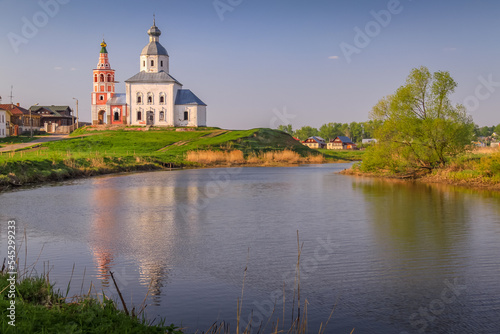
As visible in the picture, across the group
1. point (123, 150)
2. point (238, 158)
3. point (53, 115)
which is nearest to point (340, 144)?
point (53, 115)

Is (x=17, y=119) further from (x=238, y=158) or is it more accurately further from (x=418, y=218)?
(x=418, y=218)

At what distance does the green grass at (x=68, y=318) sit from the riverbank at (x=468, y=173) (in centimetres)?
3033

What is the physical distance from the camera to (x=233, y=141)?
78.8 metres

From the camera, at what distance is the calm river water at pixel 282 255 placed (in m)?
9.33

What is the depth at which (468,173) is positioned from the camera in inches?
1384

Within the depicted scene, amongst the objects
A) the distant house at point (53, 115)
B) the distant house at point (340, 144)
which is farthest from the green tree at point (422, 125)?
the distant house at point (340, 144)

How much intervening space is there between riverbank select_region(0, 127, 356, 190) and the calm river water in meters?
10.3

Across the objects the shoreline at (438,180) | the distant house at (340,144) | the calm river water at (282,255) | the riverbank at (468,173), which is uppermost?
the distant house at (340,144)

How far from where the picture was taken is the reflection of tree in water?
15258 millimetres

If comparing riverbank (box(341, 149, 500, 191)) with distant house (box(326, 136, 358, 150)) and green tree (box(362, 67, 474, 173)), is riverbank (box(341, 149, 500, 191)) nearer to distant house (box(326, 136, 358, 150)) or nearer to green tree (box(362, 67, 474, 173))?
green tree (box(362, 67, 474, 173))

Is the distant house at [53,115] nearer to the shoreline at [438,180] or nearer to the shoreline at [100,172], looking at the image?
the shoreline at [100,172]

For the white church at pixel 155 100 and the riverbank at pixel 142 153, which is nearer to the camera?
the riverbank at pixel 142 153

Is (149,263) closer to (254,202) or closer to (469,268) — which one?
(469,268)

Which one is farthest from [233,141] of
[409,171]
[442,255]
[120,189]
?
[442,255]
